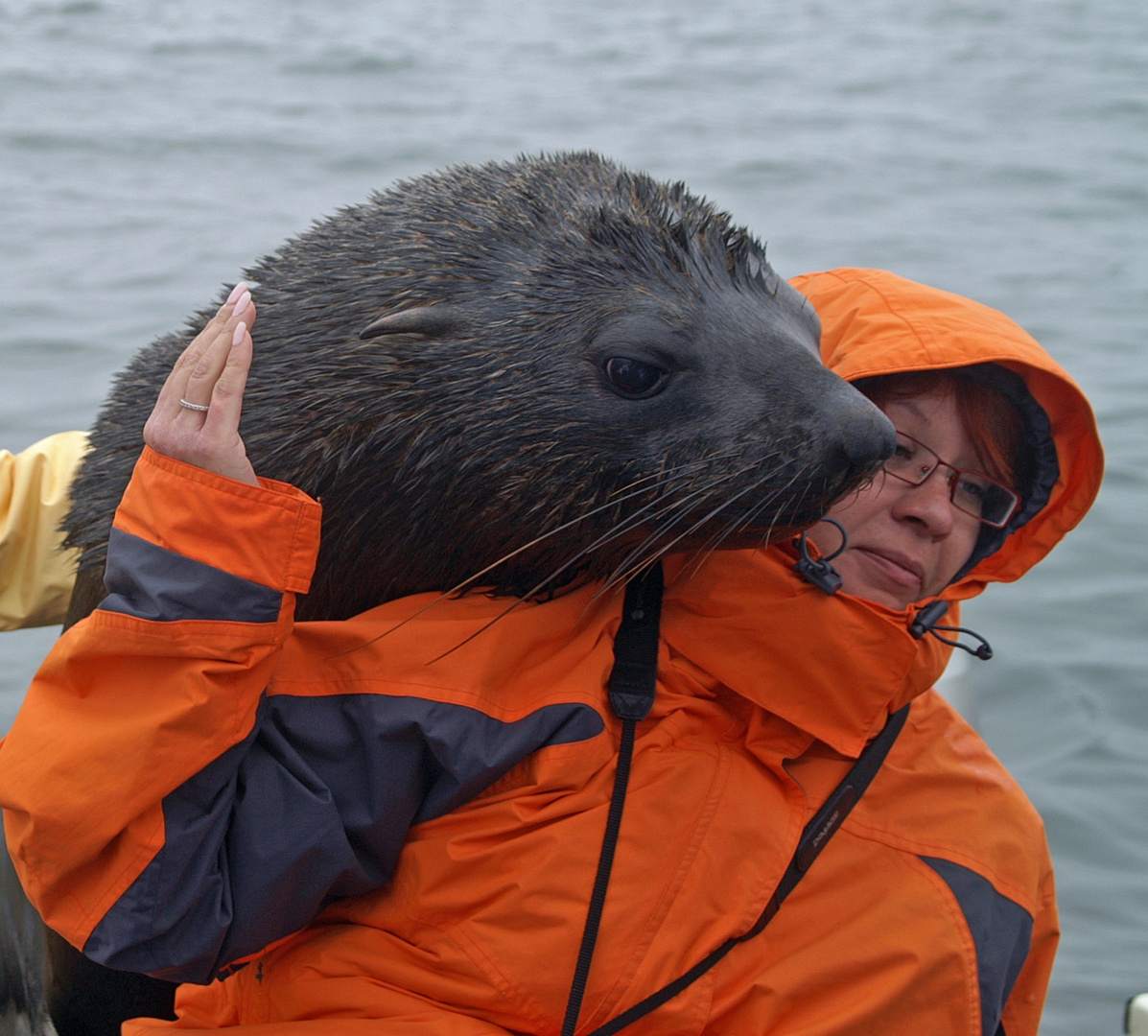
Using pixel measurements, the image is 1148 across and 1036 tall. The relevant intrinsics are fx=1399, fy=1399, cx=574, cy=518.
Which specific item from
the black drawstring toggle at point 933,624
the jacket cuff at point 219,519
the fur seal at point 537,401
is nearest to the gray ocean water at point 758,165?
the black drawstring toggle at point 933,624

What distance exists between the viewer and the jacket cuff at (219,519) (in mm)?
1836

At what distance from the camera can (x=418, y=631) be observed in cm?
213

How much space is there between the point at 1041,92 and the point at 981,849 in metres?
12.9

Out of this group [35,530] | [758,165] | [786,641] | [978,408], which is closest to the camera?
[786,641]

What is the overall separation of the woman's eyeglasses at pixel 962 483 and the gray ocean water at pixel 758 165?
1142mm

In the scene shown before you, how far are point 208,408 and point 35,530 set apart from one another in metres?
1.13

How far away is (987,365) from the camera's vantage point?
2611 millimetres

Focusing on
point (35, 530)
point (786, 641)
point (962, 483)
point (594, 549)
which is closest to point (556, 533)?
point (594, 549)

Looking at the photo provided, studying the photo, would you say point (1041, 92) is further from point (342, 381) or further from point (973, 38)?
point (342, 381)

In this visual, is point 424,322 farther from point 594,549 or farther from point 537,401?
point 594,549

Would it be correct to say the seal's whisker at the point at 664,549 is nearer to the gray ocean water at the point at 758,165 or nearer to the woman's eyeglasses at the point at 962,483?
the woman's eyeglasses at the point at 962,483

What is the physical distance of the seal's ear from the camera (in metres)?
2.07

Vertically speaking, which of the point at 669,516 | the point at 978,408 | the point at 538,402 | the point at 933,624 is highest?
the point at 538,402

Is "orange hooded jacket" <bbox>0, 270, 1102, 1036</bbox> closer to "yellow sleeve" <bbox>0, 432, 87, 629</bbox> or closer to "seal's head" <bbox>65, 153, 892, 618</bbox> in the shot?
"seal's head" <bbox>65, 153, 892, 618</bbox>
